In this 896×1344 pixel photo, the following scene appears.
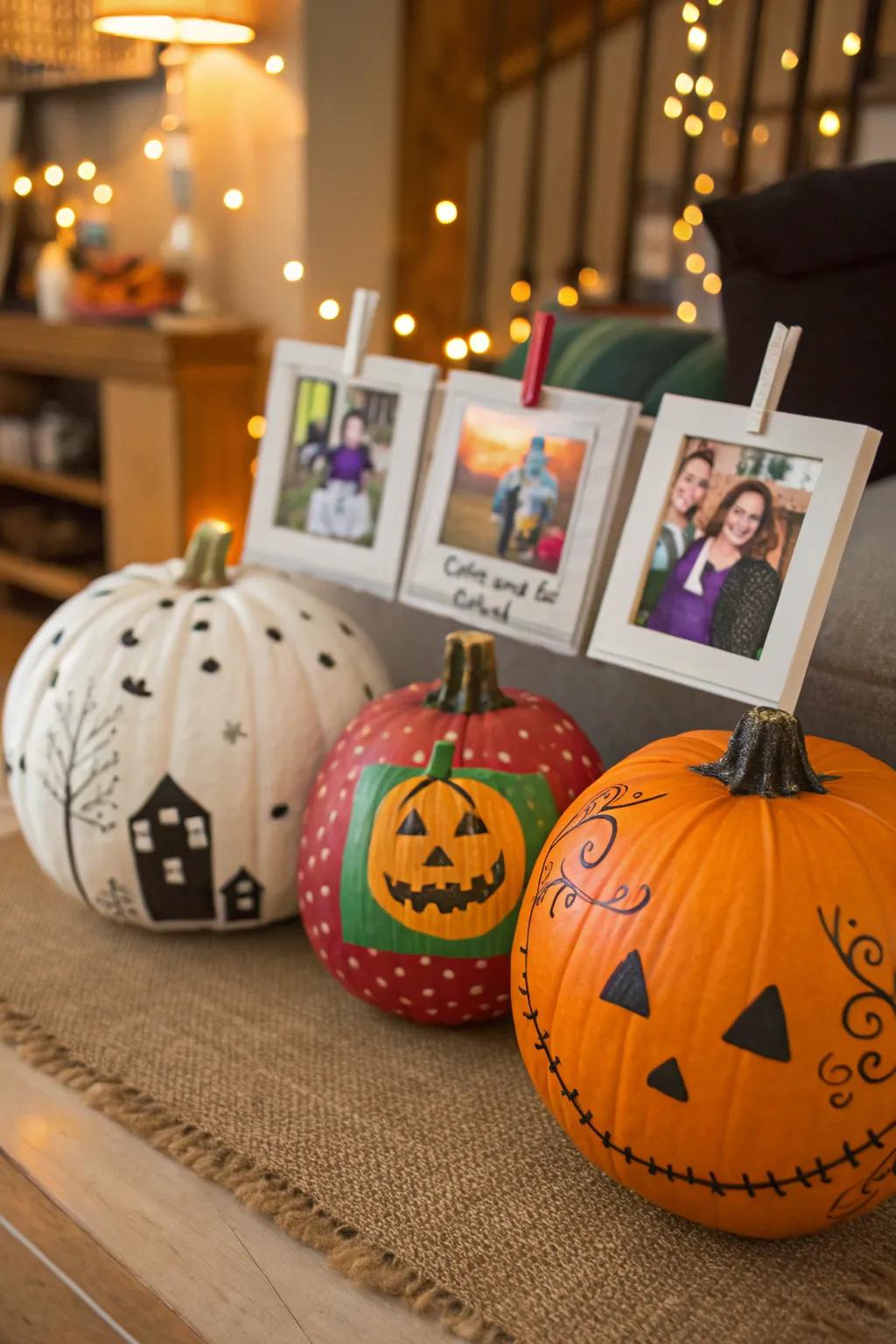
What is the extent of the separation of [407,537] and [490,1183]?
685 mm

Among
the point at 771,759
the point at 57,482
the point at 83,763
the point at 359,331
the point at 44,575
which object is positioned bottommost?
the point at 44,575

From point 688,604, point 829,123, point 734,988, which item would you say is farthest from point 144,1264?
point 829,123

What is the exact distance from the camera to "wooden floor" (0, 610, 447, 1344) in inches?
30.8

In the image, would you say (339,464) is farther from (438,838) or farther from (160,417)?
(160,417)

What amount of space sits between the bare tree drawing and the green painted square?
0.26 meters

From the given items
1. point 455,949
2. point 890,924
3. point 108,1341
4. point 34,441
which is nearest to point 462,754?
point 455,949

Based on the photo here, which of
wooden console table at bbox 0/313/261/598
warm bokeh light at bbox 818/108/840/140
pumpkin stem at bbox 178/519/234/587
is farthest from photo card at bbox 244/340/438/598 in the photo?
warm bokeh light at bbox 818/108/840/140

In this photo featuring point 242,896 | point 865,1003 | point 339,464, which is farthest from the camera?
point 339,464

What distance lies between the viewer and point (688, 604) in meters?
1.03

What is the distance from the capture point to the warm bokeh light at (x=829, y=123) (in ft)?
8.95

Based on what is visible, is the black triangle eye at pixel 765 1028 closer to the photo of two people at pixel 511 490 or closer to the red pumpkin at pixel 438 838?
the red pumpkin at pixel 438 838

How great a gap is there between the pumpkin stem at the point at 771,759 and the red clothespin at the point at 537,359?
0.46 metres

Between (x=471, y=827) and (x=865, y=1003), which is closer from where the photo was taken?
(x=865, y=1003)

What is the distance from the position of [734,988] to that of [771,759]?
0.17 m
